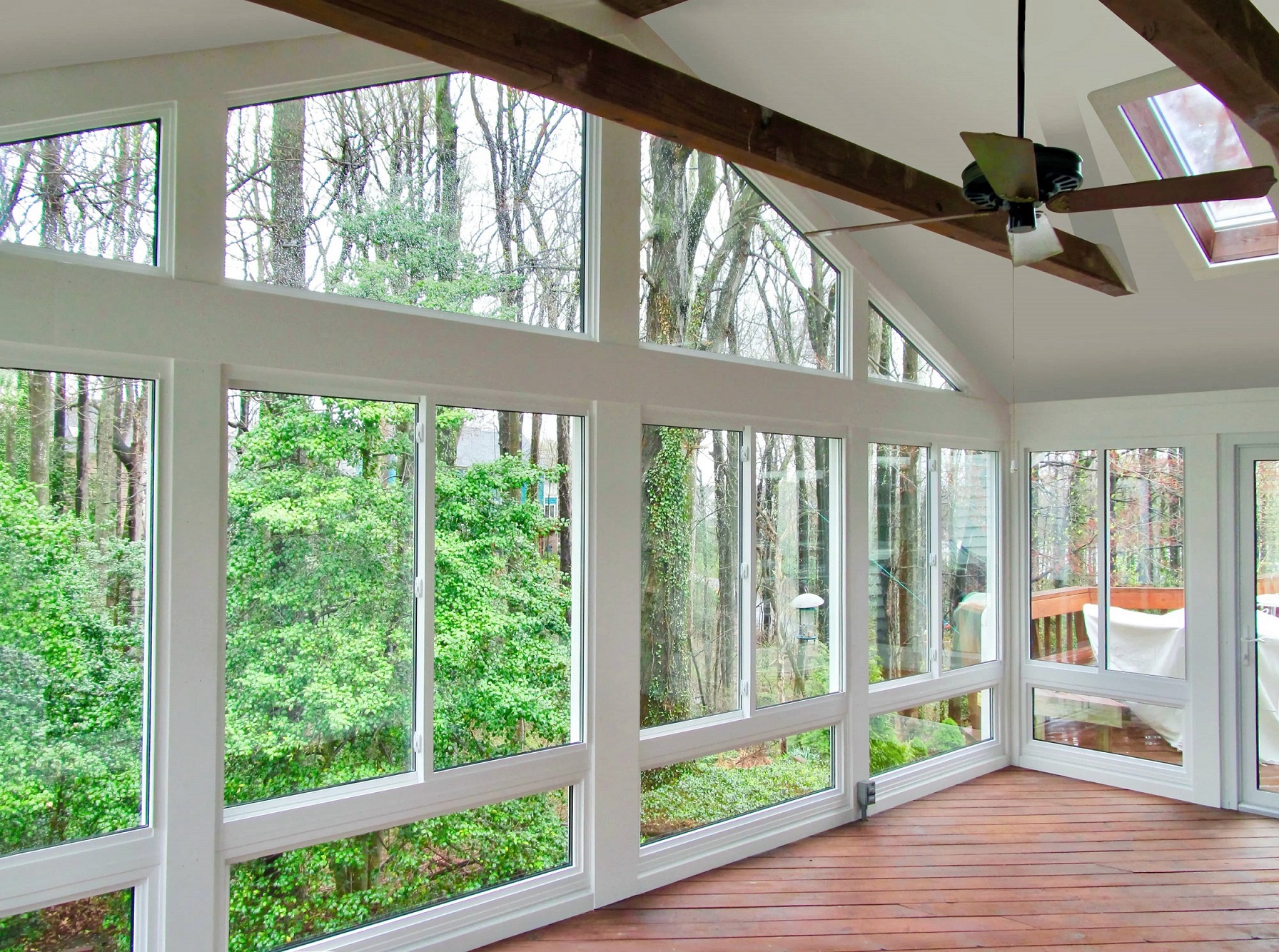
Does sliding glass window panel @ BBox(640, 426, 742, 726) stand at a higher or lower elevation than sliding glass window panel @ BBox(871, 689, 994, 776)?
higher

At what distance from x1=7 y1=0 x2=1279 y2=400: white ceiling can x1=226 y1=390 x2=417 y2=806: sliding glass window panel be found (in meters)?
1.19

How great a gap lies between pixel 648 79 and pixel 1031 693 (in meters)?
5.10

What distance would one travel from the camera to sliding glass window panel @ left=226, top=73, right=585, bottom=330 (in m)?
3.14

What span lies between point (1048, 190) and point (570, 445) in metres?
2.15

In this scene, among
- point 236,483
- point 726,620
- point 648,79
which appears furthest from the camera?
point 726,620

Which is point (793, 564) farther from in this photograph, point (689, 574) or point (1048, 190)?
point (1048, 190)

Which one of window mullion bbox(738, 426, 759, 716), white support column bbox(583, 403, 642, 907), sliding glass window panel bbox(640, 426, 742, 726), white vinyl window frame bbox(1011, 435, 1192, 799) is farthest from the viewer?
white vinyl window frame bbox(1011, 435, 1192, 799)

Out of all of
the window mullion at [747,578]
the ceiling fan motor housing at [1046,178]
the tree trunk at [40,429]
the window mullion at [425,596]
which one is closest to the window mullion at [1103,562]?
the window mullion at [747,578]

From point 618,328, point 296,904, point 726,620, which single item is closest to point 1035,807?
point 726,620

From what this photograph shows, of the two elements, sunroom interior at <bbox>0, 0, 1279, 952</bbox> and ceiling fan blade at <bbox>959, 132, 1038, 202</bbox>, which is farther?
sunroom interior at <bbox>0, 0, 1279, 952</bbox>

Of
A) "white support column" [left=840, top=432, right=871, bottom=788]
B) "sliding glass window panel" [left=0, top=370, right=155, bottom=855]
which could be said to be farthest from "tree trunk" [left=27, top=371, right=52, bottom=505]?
"white support column" [left=840, top=432, right=871, bottom=788]

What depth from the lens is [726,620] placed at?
4535mm

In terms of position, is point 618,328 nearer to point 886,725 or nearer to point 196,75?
point 196,75

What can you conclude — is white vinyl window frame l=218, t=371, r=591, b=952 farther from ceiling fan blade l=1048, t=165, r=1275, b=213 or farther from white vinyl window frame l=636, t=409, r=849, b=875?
ceiling fan blade l=1048, t=165, r=1275, b=213
